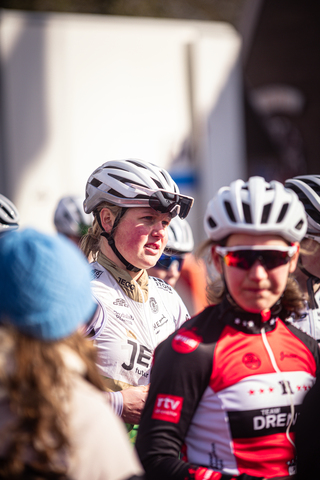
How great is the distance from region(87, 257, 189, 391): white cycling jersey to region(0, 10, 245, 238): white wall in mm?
9006

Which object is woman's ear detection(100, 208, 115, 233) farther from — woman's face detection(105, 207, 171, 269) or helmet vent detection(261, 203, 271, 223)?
helmet vent detection(261, 203, 271, 223)

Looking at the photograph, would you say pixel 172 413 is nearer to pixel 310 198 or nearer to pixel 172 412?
pixel 172 412

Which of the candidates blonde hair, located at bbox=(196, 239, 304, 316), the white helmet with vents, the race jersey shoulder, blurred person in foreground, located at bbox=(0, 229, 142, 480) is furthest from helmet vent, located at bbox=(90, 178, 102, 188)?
blurred person in foreground, located at bbox=(0, 229, 142, 480)

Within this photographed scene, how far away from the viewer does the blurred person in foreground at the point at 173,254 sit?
186 inches

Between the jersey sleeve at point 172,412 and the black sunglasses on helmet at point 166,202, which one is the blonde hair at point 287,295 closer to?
the jersey sleeve at point 172,412

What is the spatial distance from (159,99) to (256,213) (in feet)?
38.5

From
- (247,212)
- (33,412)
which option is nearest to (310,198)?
(247,212)

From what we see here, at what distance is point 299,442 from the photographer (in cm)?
221

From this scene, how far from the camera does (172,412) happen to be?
2.12 meters

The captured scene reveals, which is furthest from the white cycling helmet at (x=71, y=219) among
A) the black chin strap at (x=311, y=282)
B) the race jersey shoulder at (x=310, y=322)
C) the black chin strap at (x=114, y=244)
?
the race jersey shoulder at (x=310, y=322)

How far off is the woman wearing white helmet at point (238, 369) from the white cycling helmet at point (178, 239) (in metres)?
2.39

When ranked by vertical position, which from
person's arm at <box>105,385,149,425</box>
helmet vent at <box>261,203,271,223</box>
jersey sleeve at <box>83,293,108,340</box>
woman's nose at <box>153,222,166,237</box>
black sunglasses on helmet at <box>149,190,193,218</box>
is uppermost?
black sunglasses on helmet at <box>149,190,193,218</box>

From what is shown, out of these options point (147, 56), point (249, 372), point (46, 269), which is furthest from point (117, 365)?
point (147, 56)

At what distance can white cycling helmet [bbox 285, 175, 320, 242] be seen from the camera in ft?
11.4
